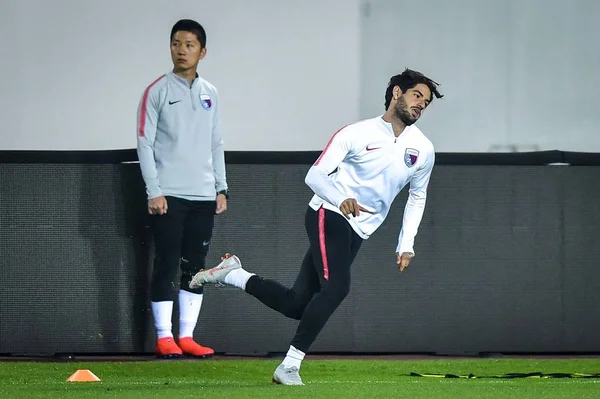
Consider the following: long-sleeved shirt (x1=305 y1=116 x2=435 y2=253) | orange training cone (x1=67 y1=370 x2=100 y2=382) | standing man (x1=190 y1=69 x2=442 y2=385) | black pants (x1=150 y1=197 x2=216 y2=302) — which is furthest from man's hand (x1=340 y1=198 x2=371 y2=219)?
black pants (x1=150 y1=197 x2=216 y2=302)

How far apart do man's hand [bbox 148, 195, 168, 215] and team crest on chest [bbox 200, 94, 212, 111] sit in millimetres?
593

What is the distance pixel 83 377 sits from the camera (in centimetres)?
682

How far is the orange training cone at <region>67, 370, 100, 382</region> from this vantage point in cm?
679

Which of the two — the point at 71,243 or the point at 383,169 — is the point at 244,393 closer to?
the point at 383,169

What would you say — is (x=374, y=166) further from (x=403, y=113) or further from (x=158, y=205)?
(x=158, y=205)

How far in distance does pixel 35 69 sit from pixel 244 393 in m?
2.93

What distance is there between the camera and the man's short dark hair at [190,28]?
7.68 metres

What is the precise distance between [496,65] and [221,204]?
1957 millimetres

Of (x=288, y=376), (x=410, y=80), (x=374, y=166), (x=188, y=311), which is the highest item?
(x=410, y=80)

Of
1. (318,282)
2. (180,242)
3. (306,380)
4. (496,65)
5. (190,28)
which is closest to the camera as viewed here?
(318,282)

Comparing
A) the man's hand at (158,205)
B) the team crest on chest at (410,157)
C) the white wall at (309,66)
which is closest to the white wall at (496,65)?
the white wall at (309,66)

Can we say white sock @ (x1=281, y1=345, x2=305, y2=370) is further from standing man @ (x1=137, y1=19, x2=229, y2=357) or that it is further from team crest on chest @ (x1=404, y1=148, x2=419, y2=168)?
standing man @ (x1=137, y1=19, x2=229, y2=357)

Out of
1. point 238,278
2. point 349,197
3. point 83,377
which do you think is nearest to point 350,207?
point 349,197

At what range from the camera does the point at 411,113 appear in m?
6.59
